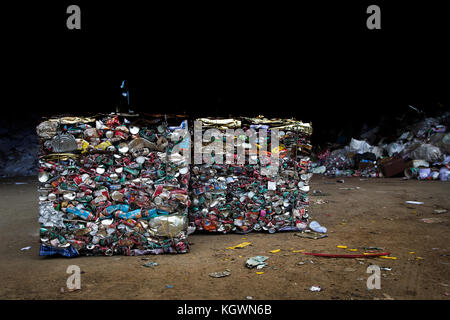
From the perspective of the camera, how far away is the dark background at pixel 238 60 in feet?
32.6

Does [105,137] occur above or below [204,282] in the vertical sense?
above

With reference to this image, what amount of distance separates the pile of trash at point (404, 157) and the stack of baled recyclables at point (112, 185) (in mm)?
8047

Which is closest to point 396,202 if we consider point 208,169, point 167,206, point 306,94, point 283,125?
point 283,125

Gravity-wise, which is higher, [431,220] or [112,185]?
[112,185]

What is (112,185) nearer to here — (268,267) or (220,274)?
(220,274)

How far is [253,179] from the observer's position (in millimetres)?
4035

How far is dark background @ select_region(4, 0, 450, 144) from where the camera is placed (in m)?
9.92

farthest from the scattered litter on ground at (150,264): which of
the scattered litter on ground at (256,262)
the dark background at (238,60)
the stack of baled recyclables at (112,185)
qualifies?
the dark background at (238,60)

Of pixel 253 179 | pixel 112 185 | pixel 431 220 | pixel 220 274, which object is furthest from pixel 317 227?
pixel 112 185

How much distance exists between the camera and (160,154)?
336cm

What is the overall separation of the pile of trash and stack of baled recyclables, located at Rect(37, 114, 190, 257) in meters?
8.05

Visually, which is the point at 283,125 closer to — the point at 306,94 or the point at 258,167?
the point at 258,167

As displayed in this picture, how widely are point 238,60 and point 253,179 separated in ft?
33.4

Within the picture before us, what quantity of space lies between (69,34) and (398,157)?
12.8m
